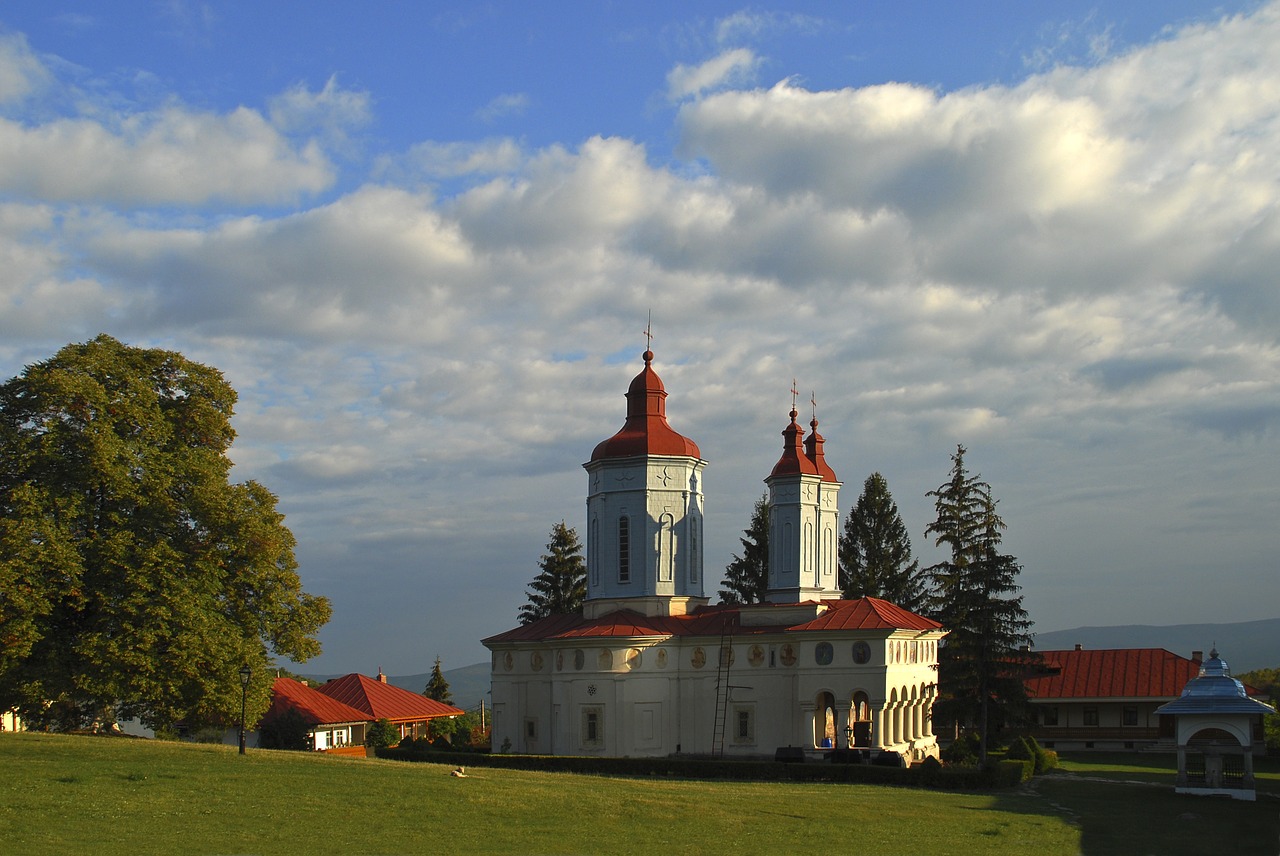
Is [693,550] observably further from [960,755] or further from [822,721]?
[960,755]

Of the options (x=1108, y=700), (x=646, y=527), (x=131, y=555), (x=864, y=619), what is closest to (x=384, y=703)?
(x=646, y=527)

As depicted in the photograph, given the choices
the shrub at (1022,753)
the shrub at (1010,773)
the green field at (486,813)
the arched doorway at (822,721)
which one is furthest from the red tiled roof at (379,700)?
the shrub at (1010,773)

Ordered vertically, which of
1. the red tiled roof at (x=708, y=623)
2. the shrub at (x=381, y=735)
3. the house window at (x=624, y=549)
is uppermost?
the house window at (x=624, y=549)

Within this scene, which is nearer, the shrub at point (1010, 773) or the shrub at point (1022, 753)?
the shrub at point (1010, 773)

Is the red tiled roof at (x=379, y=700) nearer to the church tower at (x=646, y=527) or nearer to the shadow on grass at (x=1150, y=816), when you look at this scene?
the church tower at (x=646, y=527)

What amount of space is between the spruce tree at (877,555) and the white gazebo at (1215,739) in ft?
80.0

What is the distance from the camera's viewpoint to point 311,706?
50.7 metres

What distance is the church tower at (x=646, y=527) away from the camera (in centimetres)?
4978

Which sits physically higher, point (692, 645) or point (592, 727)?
point (692, 645)

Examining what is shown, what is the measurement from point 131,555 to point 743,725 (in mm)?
22888

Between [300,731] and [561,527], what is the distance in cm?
2249

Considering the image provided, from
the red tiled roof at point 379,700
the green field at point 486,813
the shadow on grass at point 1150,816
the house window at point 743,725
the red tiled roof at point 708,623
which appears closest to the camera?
the green field at point 486,813

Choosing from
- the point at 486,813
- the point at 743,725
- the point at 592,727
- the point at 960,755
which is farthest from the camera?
the point at 592,727

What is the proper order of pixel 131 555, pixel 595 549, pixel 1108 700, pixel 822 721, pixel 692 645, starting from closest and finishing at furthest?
pixel 131 555 → pixel 692 645 → pixel 822 721 → pixel 595 549 → pixel 1108 700
